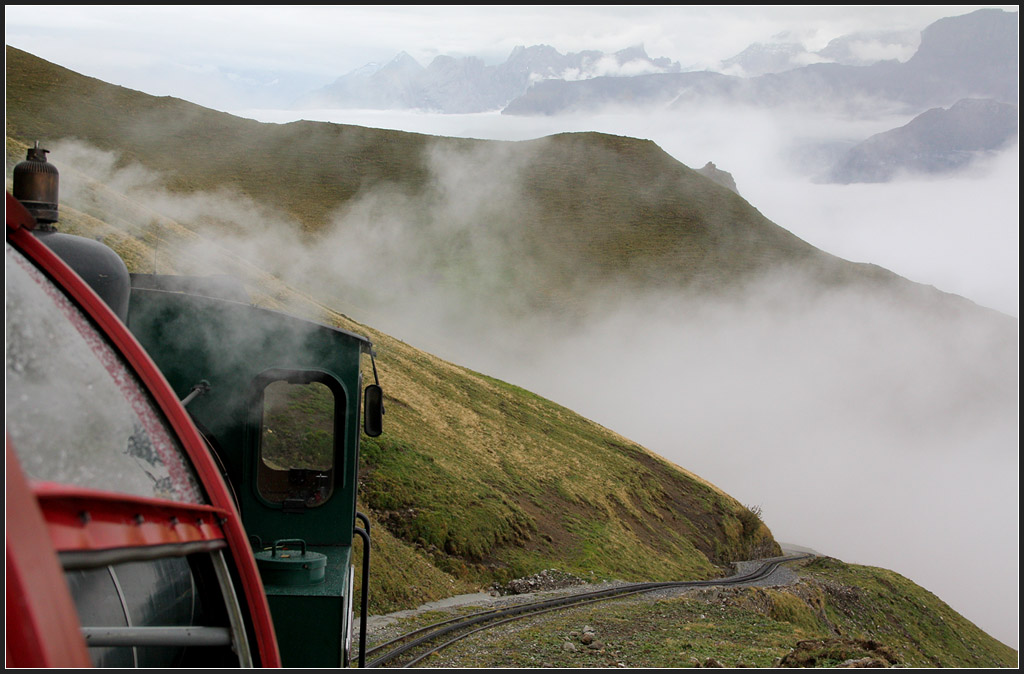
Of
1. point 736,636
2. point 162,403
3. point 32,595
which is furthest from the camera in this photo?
point 736,636

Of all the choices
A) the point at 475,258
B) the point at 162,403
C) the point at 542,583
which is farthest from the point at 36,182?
the point at 475,258

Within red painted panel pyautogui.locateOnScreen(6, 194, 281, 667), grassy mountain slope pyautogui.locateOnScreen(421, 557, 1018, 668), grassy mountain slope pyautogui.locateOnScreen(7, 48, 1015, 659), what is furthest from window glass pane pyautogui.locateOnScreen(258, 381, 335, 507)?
grassy mountain slope pyautogui.locateOnScreen(7, 48, 1015, 659)

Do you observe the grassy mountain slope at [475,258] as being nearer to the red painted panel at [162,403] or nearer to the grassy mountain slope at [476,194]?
the grassy mountain slope at [476,194]

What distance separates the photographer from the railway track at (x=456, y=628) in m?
14.4

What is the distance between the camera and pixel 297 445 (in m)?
8.14

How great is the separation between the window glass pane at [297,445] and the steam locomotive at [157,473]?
0.08 ft

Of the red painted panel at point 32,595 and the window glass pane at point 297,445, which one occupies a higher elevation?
the red painted panel at point 32,595

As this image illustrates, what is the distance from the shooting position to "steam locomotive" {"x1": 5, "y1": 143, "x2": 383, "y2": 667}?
225cm

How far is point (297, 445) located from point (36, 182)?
350 cm

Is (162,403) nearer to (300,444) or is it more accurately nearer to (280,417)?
(280,417)

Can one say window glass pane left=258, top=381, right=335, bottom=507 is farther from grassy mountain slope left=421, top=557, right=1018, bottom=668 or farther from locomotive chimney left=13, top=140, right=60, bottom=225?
grassy mountain slope left=421, top=557, right=1018, bottom=668

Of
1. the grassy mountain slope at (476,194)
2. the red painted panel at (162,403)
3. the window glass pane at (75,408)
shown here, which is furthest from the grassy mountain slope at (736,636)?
the grassy mountain slope at (476,194)

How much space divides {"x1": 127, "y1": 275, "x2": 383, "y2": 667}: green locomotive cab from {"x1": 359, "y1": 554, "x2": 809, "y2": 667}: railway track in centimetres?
189

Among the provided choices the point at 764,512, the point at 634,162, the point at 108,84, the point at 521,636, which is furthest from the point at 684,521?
the point at 108,84
